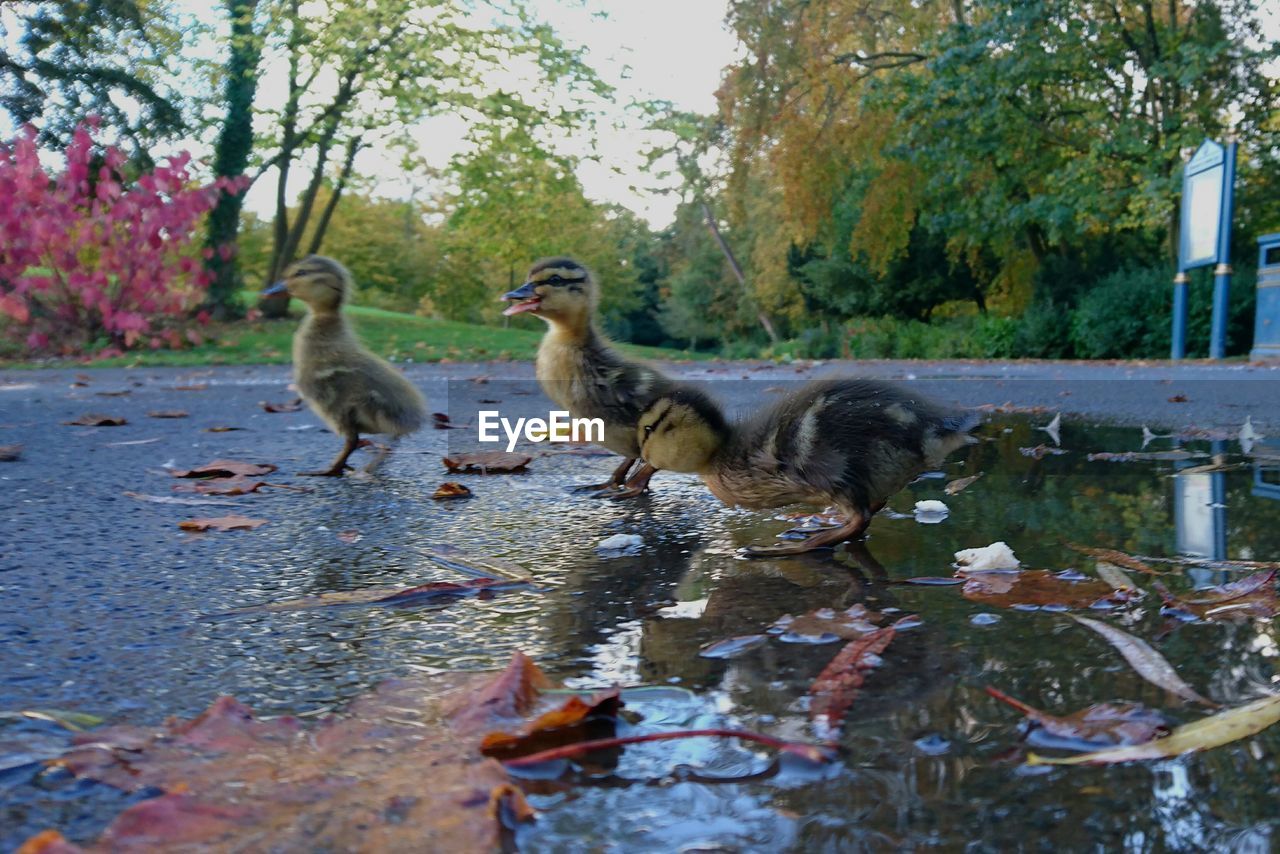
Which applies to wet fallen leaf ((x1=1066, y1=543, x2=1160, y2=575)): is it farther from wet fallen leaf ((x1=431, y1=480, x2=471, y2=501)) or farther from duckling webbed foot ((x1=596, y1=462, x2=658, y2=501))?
wet fallen leaf ((x1=431, y1=480, x2=471, y2=501))

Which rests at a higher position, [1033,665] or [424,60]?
[424,60]

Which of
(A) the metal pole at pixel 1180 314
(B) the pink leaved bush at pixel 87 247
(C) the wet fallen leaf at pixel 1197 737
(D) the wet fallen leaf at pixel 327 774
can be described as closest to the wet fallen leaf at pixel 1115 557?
(C) the wet fallen leaf at pixel 1197 737

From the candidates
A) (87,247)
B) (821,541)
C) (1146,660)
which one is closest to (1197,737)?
(1146,660)

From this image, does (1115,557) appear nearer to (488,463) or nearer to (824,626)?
(824,626)

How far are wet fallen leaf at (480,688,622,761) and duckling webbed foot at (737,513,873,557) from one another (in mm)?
1067

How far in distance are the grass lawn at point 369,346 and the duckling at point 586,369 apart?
8.34 meters

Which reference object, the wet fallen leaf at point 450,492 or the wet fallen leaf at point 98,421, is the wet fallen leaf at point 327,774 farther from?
the wet fallen leaf at point 98,421

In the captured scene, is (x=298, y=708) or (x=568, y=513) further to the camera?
(x=568, y=513)

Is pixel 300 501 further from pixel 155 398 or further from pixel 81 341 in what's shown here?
pixel 81 341

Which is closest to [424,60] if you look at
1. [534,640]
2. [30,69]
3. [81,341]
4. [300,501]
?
[30,69]

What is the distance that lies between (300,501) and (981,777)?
2.43 m

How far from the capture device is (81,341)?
16.4m

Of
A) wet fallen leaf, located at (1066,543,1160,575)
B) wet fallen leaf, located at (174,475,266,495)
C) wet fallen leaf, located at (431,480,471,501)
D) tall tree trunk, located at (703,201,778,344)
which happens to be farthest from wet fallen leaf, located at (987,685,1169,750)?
tall tree trunk, located at (703,201,778,344)

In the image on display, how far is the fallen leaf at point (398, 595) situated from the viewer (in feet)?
6.03
